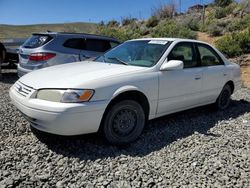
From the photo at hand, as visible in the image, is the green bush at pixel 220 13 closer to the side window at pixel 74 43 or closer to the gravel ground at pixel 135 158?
the side window at pixel 74 43

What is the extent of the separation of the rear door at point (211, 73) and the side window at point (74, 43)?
141 inches

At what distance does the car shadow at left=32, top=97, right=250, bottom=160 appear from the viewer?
418cm

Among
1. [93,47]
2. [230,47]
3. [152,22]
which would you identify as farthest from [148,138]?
[152,22]

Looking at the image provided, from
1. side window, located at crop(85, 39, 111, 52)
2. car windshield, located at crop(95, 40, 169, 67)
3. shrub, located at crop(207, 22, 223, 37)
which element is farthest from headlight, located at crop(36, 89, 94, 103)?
shrub, located at crop(207, 22, 223, 37)

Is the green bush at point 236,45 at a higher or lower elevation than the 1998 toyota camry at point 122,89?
lower

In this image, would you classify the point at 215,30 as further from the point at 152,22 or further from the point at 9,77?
the point at 9,77

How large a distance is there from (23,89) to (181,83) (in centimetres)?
249

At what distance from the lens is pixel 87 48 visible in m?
8.50

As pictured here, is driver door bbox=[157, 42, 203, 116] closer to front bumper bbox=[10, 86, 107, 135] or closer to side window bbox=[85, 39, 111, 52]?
front bumper bbox=[10, 86, 107, 135]

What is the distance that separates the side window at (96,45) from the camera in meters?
8.56

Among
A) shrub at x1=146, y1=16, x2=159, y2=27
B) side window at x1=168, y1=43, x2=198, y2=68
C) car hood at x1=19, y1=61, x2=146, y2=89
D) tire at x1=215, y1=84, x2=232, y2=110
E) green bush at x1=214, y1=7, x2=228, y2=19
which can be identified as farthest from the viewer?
shrub at x1=146, y1=16, x2=159, y2=27

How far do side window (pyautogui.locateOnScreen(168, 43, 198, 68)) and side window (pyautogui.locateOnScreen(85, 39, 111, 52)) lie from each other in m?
3.60

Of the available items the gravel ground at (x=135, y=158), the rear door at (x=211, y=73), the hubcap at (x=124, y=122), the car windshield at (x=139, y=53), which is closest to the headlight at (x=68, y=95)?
the hubcap at (x=124, y=122)

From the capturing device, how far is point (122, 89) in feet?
14.0
